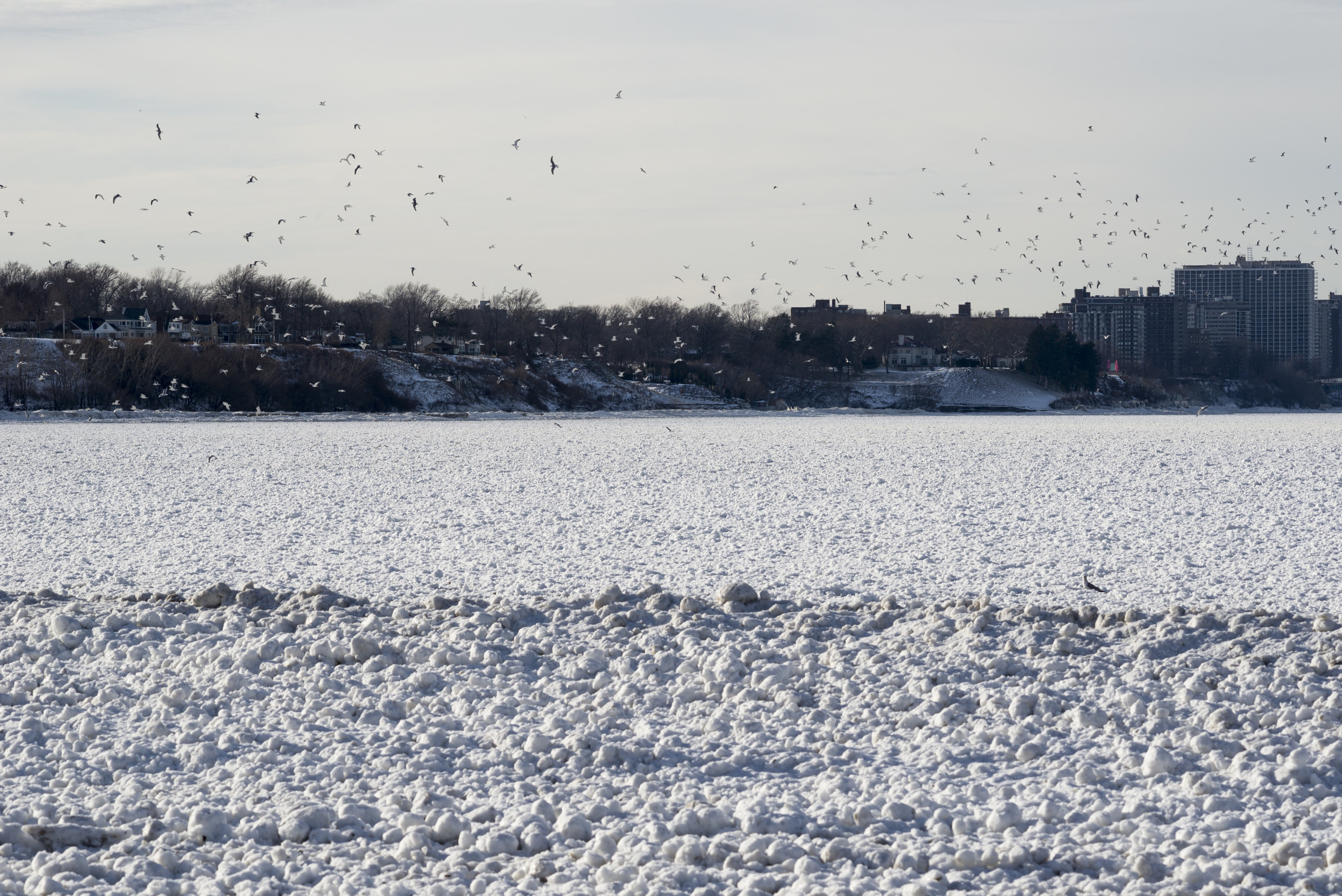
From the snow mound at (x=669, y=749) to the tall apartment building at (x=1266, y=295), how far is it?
19673cm

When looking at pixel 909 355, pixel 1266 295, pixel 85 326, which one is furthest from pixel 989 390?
pixel 1266 295

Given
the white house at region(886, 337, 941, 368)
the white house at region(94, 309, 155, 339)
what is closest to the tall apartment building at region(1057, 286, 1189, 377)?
the white house at region(886, 337, 941, 368)

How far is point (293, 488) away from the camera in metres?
21.5

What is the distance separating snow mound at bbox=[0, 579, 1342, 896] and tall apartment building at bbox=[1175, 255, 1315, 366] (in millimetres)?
196732

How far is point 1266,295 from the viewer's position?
199 meters

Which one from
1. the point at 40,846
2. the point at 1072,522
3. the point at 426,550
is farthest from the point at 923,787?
the point at 1072,522

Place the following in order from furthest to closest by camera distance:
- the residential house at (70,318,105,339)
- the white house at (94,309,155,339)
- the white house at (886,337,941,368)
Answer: the white house at (886,337,941,368), the residential house at (70,318,105,339), the white house at (94,309,155,339)

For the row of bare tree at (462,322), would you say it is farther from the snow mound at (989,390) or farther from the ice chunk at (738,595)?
the ice chunk at (738,595)

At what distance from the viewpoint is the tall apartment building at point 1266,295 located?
632 ft

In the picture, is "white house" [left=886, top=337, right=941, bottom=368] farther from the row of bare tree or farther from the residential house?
the residential house

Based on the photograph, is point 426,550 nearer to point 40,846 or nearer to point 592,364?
point 40,846

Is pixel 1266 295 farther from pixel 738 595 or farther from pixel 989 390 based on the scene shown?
pixel 738 595

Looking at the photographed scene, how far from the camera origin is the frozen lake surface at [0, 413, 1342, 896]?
5.53 meters

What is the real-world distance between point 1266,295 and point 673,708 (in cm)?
21300
